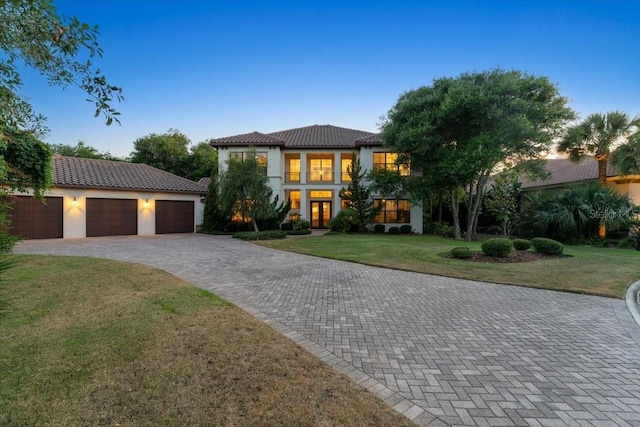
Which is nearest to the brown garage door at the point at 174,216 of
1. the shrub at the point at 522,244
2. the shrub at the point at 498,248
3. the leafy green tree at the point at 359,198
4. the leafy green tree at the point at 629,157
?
the leafy green tree at the point at 359,198

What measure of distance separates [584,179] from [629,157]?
5.56 m

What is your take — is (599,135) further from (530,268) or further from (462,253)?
(462,253)

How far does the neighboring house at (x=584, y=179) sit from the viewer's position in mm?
16444

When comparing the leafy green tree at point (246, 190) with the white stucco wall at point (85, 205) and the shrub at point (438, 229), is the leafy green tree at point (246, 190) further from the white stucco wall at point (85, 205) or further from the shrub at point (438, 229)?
the shrub at point (438, 229)

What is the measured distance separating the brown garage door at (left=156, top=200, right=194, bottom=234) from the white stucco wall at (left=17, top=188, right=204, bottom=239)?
0.98 ft

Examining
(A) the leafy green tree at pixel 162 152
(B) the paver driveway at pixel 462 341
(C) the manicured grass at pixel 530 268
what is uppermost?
(A) the leafy green tree at pixel 162 152

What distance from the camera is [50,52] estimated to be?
230 centimetres

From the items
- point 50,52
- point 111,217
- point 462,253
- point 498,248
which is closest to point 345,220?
point 462,253

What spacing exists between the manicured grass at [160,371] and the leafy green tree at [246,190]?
11.5 m

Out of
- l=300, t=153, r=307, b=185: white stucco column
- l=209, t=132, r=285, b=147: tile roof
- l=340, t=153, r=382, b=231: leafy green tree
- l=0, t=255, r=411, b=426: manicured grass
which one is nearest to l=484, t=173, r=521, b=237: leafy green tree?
l=340, t=153, r=382, b=231: leafy green tree

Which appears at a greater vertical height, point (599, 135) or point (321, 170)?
point (599, 135)

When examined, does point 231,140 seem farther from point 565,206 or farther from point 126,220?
point 565,206

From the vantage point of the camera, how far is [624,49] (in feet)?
42.7

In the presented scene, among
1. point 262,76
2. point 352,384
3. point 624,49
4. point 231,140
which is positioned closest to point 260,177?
point 231,140
